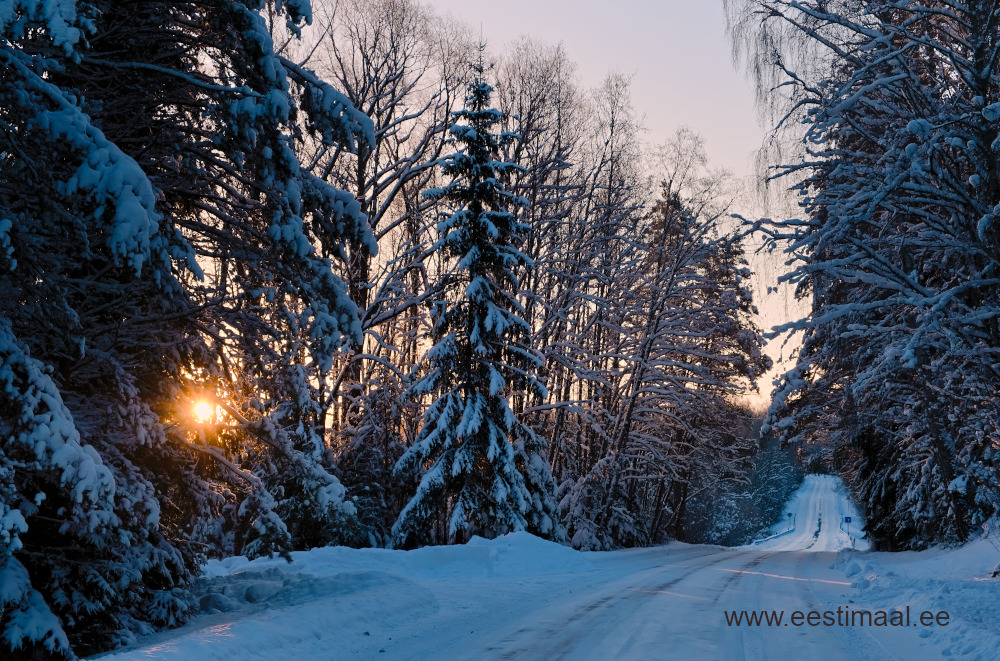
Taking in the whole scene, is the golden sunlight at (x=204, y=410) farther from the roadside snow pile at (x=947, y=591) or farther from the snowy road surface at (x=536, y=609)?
the roadside snow pile at (x=947, y=591)

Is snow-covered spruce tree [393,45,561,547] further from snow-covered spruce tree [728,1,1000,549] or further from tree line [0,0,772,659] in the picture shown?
snow-covered spruce tree [728,1,1000,549]

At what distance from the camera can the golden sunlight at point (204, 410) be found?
797 centimetres

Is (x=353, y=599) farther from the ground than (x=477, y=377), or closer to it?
closer to it

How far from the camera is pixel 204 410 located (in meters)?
8.06

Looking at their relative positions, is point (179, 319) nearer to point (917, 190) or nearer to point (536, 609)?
point (536, 609)

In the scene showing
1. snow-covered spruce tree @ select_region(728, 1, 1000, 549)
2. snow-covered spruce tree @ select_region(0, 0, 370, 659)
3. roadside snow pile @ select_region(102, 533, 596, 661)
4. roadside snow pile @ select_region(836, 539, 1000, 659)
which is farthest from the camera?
snow-covered spruce tree @ select_region(728, 1, 1000, 549)

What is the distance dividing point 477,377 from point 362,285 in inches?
142

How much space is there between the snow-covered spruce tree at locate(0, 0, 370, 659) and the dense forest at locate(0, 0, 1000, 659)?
4 cm

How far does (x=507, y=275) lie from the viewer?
17.5 meters

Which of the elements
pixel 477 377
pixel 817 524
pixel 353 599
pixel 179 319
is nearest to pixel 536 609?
pixel 353 599

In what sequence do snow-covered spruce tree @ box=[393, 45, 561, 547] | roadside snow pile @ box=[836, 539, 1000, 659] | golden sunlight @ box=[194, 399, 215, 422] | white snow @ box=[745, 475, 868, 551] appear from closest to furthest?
roadside snow pile @ box=[836, 539, 1000, 659], golden sunlight @ box=[194, 399, 215, 422], snow-covered spruce tree @ box=[393, 45, 561, 547], white snow @ box=[745, 475, 868, 551]

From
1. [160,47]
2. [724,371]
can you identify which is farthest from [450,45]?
[724,371]

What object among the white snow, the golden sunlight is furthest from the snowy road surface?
the white snow

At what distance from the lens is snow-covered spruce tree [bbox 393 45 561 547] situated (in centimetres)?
1636
